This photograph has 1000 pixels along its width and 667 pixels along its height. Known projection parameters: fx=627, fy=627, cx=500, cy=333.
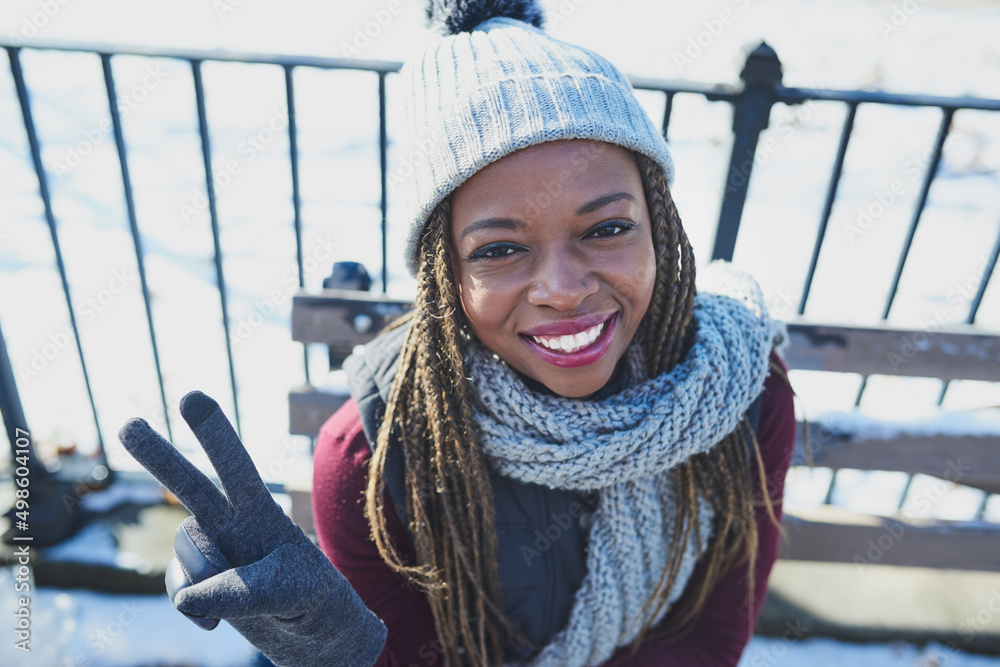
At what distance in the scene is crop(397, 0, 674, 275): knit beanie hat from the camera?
1.11 metres

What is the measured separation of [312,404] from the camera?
1.88 meters

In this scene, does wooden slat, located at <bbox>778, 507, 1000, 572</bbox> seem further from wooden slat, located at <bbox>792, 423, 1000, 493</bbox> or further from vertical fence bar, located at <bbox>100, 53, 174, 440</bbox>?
vertical fence bar, located at <bbox>100, 53, 174, 440</bbox>

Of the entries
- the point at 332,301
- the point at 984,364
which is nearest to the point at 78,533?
the point at 332,301

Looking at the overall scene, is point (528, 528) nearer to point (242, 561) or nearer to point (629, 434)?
point (629, 434)

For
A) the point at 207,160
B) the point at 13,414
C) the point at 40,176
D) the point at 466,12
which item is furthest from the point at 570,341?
the point at 13,414

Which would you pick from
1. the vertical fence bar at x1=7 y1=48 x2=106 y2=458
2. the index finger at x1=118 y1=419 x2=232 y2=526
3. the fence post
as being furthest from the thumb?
the vertical fence bar at x1=7 y1=48 x2=106 y2=458

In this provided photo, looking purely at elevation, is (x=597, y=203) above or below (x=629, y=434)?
above

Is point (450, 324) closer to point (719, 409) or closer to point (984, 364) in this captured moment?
point (719, 409)

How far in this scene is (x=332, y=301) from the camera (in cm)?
180

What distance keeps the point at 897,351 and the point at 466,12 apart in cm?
151

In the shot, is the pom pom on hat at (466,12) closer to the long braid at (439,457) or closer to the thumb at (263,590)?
the long braid at (439,457)

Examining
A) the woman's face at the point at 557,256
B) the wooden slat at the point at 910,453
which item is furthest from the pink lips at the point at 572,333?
the wooden slat at the point at 910,453

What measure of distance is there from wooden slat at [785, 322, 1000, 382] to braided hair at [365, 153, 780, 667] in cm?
54

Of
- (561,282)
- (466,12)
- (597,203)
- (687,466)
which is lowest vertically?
(687,466)
